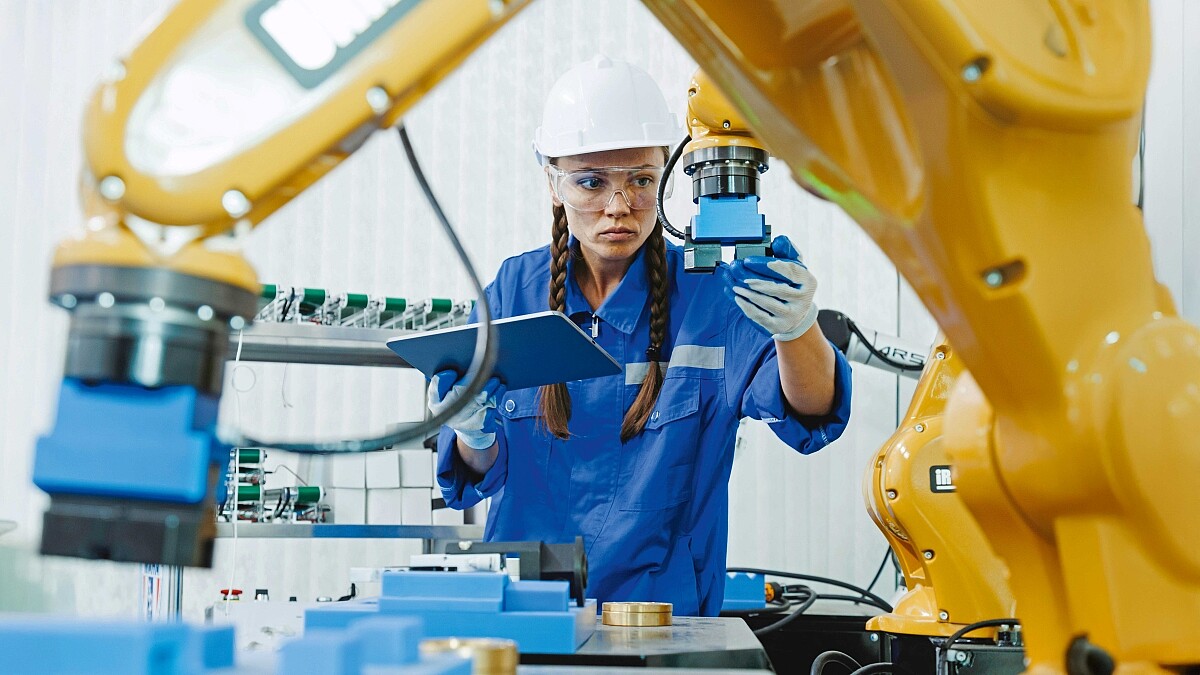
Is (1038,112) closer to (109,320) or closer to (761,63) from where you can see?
(761,63)

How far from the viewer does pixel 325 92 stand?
0.54m

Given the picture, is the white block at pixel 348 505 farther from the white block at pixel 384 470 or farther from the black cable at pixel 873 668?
the black cable at pixel 873 668

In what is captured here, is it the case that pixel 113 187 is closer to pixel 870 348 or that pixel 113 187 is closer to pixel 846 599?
pixel 870 348

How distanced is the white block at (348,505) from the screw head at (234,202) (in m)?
Answer: 2.37

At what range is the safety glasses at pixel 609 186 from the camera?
2.00 metres

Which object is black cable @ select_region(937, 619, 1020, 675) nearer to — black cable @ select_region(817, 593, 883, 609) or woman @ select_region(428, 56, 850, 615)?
woman @ select_region(428, 56, 850, 615)

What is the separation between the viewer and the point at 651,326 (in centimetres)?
207

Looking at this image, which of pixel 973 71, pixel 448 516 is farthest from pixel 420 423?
pixel 448 516

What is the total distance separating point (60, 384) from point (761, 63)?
479 mm

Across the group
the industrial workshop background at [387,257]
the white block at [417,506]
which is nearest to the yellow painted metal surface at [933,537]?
the white block at [417,506]

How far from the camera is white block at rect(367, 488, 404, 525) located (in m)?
2.80

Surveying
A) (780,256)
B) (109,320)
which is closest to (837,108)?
(109,320)

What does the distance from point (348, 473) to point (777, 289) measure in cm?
163

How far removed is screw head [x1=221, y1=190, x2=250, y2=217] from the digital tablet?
0.89 metres
